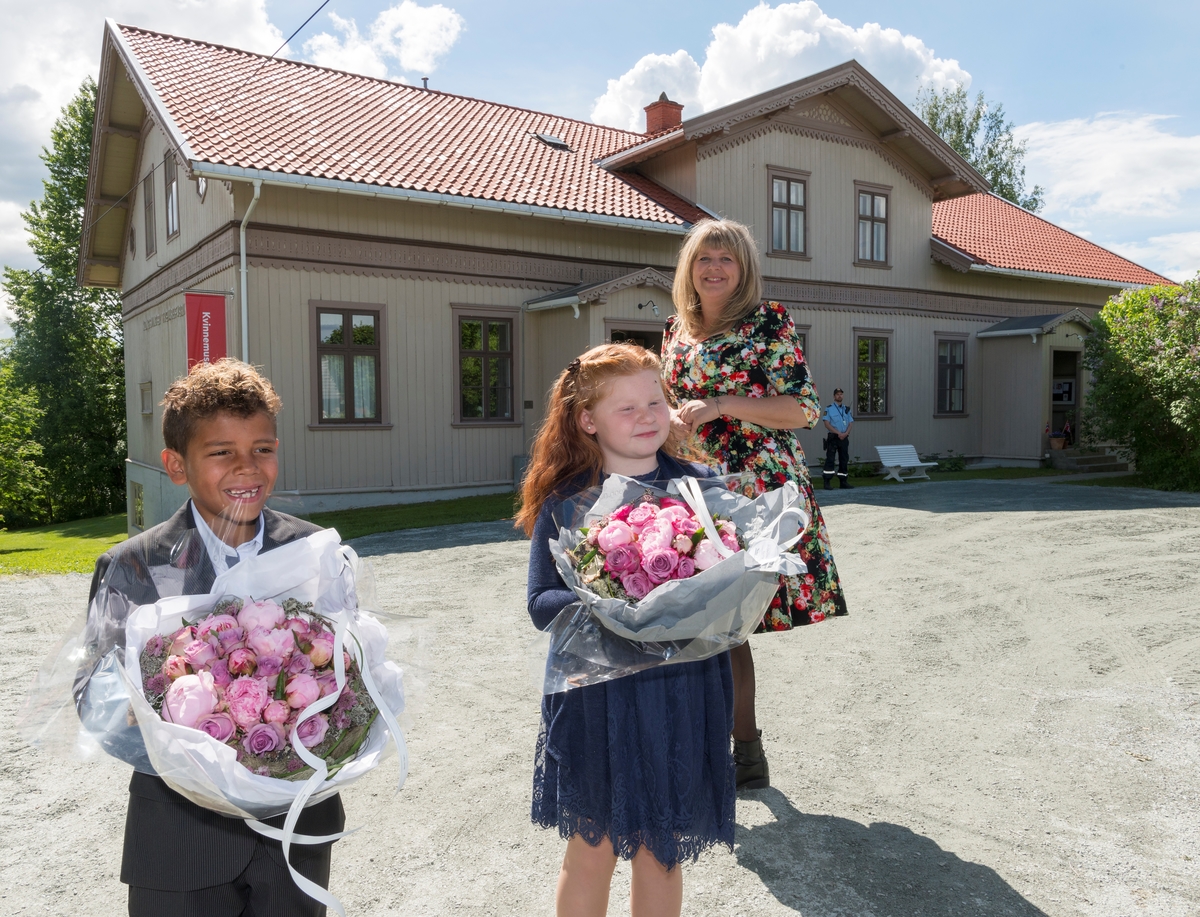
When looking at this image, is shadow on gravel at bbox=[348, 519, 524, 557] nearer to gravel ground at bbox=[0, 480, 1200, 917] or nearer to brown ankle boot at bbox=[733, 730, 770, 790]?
gravel ground at bbox=[0, 480, 1200, 917]

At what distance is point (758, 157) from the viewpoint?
58.3 ft

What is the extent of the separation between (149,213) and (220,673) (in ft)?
60.9

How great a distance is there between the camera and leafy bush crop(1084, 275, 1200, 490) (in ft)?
48.4

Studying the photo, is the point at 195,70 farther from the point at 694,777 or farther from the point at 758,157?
the point at 694,777

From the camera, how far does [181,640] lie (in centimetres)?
166

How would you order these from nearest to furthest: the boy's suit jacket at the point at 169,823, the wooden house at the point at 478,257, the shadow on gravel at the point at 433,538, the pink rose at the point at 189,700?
the pink rose at the point at 189,700, the boy's suit jacket at the point at 169,823, the shadow on gravel at the point at 433,538, the wooden house at the point at 478,257

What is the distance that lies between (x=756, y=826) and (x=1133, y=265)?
26723mm

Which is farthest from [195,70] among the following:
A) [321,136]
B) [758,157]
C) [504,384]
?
[758,157]

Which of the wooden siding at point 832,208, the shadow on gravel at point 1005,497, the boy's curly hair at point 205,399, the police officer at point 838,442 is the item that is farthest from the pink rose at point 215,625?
the wooden siding at point 832,208

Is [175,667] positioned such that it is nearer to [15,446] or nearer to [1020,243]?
[1020,243]

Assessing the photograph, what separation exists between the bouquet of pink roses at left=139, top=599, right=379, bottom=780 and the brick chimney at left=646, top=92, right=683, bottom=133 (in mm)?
19843

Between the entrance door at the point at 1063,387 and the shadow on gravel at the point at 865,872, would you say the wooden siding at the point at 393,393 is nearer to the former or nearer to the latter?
the shadow on gravel at the point at 865,872

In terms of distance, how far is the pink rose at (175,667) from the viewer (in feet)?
5.31

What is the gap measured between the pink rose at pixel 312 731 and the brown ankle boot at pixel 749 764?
2182 mm
